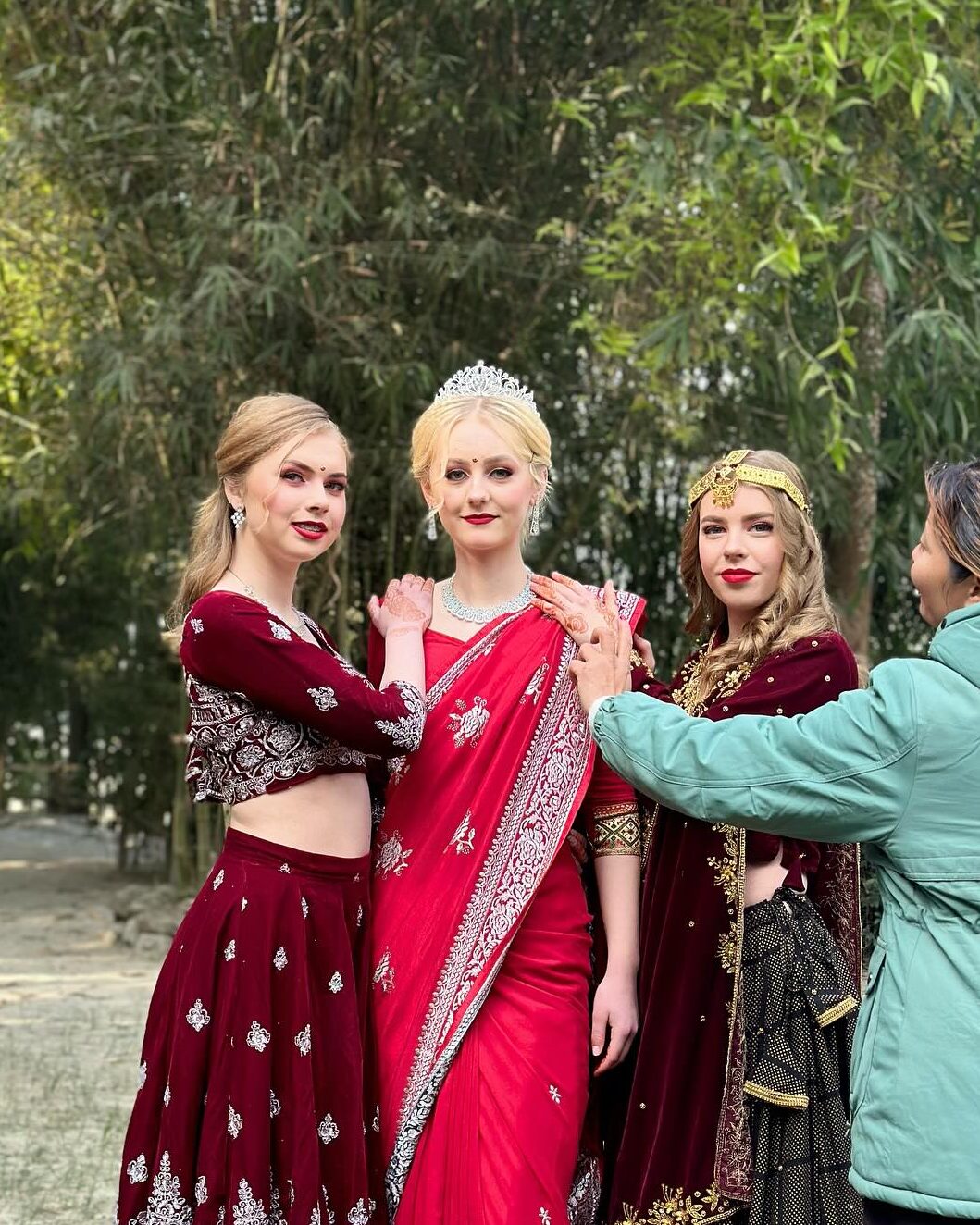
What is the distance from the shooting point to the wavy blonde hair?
235 cm

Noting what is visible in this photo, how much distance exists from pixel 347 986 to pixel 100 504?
5471mm

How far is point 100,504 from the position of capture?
24.2ft

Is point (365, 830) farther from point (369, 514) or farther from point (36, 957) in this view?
point (36, 957)

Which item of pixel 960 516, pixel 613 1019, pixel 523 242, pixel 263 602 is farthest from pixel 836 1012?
pixel 523 242

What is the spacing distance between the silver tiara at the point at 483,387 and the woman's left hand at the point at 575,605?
10.7 inches

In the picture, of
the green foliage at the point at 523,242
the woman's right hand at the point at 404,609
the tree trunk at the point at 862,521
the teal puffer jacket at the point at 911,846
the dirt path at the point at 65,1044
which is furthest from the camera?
the tree trunk at the point at 862,521

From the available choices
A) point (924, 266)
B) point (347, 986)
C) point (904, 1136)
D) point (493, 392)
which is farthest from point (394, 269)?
point (904, 1136)

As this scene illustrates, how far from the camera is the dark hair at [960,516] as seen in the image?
5.68 ft

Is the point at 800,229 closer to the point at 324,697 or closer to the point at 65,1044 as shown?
the point at 324,697

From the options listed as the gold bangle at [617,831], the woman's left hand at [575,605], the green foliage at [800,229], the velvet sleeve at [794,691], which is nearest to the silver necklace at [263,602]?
the woman's left hand at [575,605]

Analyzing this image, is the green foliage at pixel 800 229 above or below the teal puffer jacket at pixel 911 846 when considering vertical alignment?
above

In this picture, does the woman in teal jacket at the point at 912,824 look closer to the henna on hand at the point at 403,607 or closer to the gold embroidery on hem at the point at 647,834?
the gold embroidery on hem at the point at 647,834

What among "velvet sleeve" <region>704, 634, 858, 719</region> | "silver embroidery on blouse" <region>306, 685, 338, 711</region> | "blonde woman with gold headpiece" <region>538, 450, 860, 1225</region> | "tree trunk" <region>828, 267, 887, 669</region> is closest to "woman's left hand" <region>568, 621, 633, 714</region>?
"blonde woman with gold headpiece" <region>538, 450, 860, 1225</region>

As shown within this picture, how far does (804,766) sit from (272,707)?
32.6 inches
